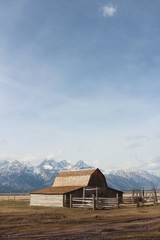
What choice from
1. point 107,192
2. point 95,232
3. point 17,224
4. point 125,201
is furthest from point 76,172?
point 95,232

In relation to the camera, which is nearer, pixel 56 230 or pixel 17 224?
pixel 56 230

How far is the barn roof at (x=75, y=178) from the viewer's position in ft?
191

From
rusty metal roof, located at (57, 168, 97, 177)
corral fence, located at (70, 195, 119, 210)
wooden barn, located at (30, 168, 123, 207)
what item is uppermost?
rusty metal roof, located at (57, 168, 97, 177)

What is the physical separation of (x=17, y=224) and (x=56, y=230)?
4.74 metres

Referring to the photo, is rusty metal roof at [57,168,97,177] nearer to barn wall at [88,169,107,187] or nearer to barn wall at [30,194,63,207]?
barn wall at [88,169,107,187]

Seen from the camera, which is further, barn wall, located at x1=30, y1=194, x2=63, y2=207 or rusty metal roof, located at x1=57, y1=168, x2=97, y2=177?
rusty metal roof, located at x1=57, y1=168, x2=97, y2=177

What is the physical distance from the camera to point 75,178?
6050 centimetres

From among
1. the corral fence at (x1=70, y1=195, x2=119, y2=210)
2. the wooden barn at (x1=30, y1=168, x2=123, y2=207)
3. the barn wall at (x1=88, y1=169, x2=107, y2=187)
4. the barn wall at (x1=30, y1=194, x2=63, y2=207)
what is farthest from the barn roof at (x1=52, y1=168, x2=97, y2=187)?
the corral fence at (x1=70, y1=195, x2=119, y2=210)

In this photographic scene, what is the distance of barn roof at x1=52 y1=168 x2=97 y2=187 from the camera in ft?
191

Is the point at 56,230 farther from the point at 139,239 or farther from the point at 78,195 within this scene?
the point at 78,195

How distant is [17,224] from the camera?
27.1 meters

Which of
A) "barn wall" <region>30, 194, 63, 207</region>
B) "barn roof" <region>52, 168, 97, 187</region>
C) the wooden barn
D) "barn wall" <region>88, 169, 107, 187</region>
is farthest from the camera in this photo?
"barn roof" <region>52, 168, 97, 187</region>

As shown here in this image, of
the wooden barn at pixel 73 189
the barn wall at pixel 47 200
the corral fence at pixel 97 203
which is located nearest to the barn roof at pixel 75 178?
the wooden barn at pixel 73 189

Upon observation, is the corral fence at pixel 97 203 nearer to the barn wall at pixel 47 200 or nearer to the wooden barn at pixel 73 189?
the wooden barn at pixel 73 189
